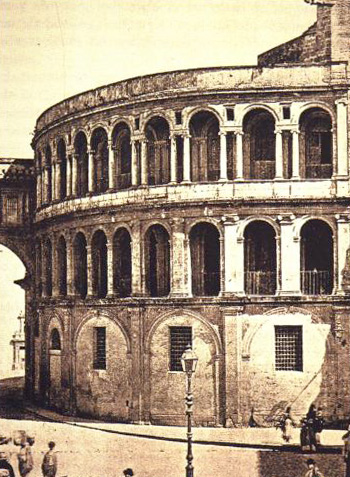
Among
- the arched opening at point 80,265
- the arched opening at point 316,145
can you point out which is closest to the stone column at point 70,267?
the arched opening at point 80,265

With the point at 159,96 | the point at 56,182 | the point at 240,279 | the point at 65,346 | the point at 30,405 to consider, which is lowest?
the point at 30,405

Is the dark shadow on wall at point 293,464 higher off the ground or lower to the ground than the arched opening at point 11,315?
lower

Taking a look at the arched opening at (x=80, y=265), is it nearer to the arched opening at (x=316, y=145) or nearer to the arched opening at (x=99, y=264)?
the arched opening at (x=99, y=264)

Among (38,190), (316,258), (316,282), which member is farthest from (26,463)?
(38,190)

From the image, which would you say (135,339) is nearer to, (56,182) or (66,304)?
(66,304)

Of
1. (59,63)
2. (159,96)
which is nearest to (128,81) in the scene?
(159,96)

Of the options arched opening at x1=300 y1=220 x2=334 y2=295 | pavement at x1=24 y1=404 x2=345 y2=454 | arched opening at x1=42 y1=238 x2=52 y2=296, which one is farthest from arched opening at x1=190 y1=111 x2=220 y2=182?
arched opening at x1=42 y1=238 x2=52 y2=296

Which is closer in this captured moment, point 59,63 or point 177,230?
point 59,63

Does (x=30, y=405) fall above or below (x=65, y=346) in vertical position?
below
